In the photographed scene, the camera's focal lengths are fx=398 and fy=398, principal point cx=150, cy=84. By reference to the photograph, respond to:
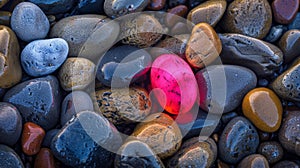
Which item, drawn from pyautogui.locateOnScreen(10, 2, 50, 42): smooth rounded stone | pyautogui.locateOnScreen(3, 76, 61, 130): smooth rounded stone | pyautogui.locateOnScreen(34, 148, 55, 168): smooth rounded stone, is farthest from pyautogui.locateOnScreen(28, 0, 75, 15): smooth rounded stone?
pyautogui.locateOnScreen(34, 148, 55, 168): smooth rounded stone

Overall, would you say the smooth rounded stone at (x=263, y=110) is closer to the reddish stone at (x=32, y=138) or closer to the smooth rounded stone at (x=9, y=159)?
the reddish stone at (x=32, y=138)

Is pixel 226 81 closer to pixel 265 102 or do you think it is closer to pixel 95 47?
pixel 265 102

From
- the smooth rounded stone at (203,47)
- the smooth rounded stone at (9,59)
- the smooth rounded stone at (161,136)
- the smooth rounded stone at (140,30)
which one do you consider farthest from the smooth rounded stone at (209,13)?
the smooth rounded stone at (9,59)

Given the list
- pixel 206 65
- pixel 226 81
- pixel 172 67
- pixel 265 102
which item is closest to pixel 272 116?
pixel 265 102

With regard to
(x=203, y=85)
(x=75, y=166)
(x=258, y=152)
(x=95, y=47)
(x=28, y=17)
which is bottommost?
(x=258, y=152)

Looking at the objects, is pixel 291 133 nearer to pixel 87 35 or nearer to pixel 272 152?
pixel 272 152
